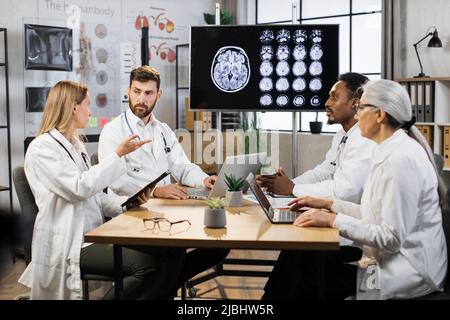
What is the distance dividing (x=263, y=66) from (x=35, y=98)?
94.3 inches

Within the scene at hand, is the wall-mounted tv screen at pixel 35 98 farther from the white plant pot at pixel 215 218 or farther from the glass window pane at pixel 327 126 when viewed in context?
the white plant pot at pixel 215 218

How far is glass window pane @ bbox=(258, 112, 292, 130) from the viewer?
7090 millimetres

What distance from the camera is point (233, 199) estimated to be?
2686 mm

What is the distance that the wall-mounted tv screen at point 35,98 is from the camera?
18.3ft

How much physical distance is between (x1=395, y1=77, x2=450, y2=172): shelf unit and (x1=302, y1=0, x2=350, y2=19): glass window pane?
5.55ft

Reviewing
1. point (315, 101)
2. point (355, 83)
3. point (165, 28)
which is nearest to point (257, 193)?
point (355, 83)

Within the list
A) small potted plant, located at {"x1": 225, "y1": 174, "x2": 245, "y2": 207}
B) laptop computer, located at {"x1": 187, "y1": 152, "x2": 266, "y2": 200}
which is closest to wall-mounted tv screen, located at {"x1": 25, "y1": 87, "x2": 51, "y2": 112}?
laptop computer, located at {"x1": 187, "y1": 152, "x2": 266, "y2": 200}

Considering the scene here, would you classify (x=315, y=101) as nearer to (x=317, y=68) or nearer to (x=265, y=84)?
(x=317, y=68)

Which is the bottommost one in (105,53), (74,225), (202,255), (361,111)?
(202,255)

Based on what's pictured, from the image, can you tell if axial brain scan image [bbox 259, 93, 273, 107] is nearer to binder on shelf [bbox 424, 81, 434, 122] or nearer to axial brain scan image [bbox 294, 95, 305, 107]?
axial brain scan image [bbox 294, 95, 305, 107]

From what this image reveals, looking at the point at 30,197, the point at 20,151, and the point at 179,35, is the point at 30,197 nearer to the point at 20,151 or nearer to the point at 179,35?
the point at 20,151

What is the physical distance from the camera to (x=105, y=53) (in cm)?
627
